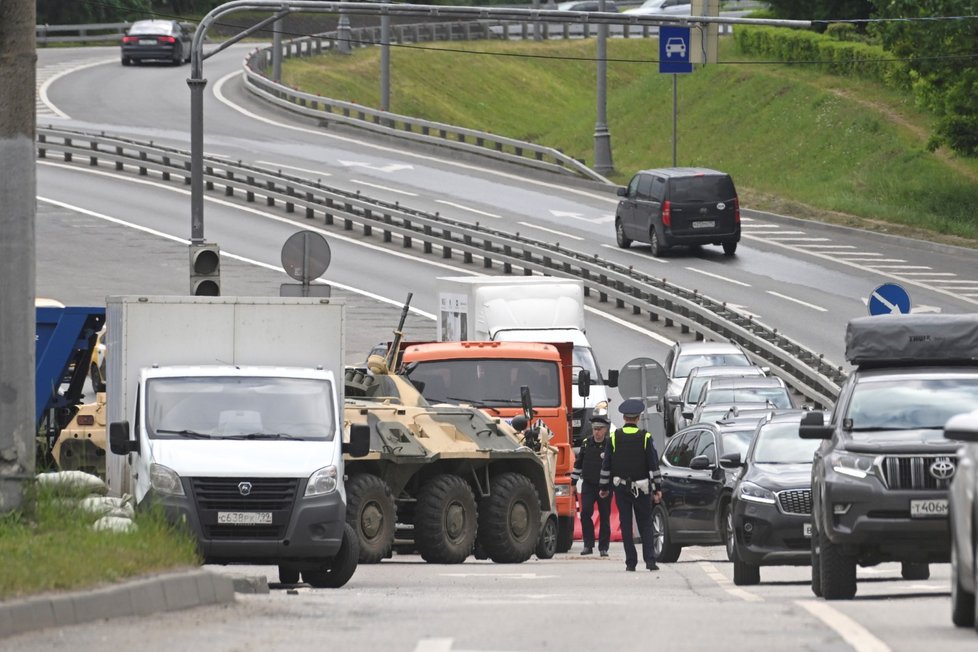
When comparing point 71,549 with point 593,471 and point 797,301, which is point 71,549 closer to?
point 593,471

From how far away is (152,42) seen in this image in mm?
78375

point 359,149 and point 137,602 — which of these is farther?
point 359,149

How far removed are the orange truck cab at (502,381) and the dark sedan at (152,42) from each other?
55881 millimetres

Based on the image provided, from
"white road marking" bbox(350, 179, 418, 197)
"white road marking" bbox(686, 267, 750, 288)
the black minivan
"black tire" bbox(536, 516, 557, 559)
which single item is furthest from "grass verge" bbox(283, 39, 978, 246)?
"black tire" bbox(536, 516, 557, 559)

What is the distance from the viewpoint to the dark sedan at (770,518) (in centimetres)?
1794

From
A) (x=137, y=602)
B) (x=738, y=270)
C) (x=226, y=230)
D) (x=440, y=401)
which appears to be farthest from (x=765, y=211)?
(x=137, y=602)

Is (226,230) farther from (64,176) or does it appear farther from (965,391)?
(965,391)

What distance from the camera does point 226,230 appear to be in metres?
49.1

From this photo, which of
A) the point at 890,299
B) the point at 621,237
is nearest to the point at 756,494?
the point at 890,299

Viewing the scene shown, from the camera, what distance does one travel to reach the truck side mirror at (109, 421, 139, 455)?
1662 centimetres

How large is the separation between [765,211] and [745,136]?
A: 39.8 feet

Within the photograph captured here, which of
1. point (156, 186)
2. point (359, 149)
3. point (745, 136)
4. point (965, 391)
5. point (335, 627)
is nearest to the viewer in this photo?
point (335, 627)

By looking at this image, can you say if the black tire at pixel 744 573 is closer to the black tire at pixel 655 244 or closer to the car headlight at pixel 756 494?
the car headlight at pixel 756 494

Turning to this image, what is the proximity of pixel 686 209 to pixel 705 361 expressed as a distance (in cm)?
1172
